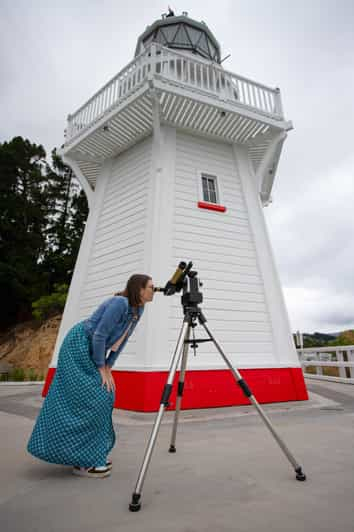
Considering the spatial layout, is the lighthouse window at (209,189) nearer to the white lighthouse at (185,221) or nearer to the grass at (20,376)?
the white lighthouse at (185,221)

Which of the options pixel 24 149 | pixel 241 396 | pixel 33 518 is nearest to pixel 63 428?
pixel 33 518

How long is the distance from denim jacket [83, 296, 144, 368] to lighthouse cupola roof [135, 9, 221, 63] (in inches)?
417

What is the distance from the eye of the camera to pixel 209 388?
5.06 metres

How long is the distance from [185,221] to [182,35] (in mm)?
7925

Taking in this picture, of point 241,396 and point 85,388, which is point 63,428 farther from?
point 241,396

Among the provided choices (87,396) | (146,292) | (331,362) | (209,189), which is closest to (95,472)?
(87,396)

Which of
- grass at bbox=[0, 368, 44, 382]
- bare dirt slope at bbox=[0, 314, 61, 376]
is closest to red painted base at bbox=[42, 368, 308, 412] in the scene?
grass at bbox=[0, 368, 44, 382]

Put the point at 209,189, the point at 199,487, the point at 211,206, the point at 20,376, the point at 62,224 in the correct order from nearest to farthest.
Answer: the point at 199,487, the point at 211,206, the point at 209,189, the point at 20,376, the point at 62,224

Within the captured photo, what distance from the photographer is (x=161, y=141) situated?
20.4ft

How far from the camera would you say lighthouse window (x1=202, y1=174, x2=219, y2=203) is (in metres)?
6.73

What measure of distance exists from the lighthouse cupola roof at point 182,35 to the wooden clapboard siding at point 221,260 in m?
5.23

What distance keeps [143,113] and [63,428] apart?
242 inches

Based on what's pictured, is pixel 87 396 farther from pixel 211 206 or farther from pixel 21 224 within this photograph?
pixel 21 224

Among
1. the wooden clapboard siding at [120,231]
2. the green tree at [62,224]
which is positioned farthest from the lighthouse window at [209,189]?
the green tree at [62,224]
